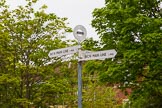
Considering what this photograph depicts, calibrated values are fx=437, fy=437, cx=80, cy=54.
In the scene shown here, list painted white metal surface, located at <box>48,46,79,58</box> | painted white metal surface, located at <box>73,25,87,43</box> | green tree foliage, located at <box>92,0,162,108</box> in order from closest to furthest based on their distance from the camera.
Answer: painted white metal surface, located at <box>73,25,87,43</box> → painted white metal surface, located at <box>48,46,79,58</box> → green tree foliage, located at <box>92,0,162,108</box>

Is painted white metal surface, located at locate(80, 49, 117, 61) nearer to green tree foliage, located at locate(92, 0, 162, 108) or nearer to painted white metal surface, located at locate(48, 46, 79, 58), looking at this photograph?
painted white metal surface, located at locate(48, 46, 79, 58)

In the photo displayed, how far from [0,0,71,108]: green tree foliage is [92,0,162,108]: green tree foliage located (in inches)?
156

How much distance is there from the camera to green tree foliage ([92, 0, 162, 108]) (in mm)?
16031

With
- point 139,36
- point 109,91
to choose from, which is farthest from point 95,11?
point 109,91

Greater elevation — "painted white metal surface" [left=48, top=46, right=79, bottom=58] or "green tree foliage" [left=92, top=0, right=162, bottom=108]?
"green tree foliage" [left=92, top=0, right=162, bottom=108]

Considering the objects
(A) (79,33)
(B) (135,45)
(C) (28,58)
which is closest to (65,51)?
(A) (79,33)

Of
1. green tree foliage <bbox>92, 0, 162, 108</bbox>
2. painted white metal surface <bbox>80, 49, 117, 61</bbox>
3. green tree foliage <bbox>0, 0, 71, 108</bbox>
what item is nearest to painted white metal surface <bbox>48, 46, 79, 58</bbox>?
painted white metal surface <bbox>80, 49, 117, 61</bbox>

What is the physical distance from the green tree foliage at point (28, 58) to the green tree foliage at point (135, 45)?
156 inches

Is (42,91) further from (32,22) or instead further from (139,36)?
(139,36)

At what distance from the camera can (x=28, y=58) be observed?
824 inches

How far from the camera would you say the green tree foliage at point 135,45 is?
1603cm

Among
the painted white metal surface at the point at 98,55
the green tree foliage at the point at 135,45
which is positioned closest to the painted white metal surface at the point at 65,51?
the painted white metal surface at the point at 98,55

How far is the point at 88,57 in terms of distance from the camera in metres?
7.24

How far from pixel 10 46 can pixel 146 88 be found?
7.66 m
